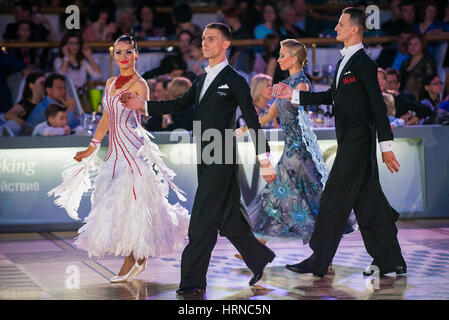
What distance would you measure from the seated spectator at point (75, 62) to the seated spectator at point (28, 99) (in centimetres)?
57

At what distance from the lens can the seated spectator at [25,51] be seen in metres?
10.0

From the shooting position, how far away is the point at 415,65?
991 cm

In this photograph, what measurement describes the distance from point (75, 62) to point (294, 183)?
181 inches

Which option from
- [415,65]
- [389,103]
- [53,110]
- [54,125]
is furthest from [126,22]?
[389,103]

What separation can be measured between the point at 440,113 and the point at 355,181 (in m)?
3.80

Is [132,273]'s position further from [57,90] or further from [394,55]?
[394,55]

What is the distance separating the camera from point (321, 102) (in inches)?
222

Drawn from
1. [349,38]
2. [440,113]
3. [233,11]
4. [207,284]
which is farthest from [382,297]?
[233,11]

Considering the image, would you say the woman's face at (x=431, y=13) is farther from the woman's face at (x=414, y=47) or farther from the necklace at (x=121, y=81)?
the necklace at (x=121, y=81)

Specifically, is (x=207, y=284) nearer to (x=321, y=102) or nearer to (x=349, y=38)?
→ (x=321, y=102)

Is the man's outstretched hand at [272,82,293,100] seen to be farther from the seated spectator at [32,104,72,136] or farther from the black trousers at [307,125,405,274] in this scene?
the seated spectator at [32,104,72,136]

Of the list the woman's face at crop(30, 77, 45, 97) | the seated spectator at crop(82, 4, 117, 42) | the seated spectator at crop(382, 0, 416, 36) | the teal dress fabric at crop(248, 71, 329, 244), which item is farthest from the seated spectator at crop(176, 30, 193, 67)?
the teal dress fabric at crop(248, 71, 329, 244)

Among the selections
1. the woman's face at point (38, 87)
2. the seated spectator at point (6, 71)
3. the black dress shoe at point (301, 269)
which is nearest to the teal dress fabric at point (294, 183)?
the black dress shoe at point (301, 269)

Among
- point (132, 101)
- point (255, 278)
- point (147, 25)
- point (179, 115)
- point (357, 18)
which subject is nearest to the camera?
point (132, 101)
